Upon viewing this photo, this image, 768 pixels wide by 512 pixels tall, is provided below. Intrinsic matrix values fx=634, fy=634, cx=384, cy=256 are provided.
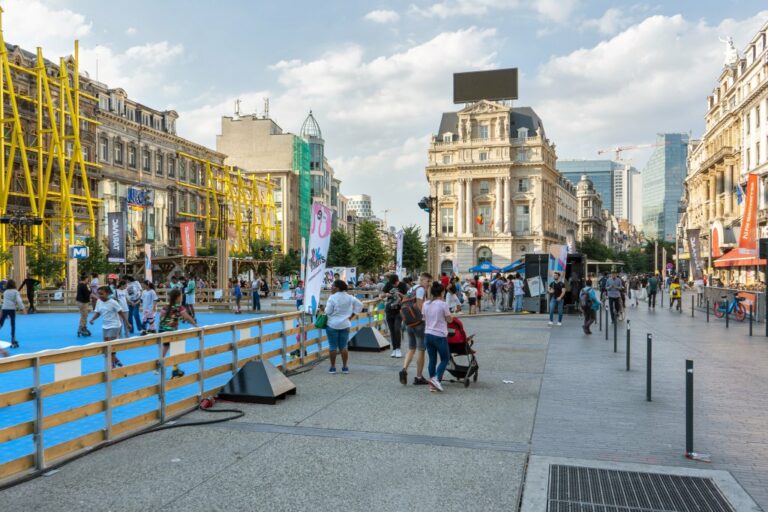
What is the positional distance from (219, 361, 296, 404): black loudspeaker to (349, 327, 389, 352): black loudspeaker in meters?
5.63

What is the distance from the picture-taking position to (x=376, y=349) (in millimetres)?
14383

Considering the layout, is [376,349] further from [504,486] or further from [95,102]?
[95,102]

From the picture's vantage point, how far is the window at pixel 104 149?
48.6 m

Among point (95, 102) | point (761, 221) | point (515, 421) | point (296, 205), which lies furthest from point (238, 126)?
point (515, 421)

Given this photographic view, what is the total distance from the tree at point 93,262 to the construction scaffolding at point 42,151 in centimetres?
130

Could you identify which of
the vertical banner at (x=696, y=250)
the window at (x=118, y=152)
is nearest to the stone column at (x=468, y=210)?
the window at (x=118, y=152)

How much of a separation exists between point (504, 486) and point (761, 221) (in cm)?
4788

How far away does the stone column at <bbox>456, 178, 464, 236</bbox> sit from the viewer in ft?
260

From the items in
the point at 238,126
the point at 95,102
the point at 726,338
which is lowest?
the point at 726,338

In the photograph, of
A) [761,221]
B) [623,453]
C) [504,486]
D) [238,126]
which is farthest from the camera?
[238,126]

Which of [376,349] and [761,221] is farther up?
[761,221]

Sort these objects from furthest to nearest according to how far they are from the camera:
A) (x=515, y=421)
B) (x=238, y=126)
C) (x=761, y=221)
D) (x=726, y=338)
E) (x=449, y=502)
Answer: (x=238, y=126)
(x=761, y=221)
(x=726, y=338)
(x=515, y=421)
(x=449, y=502)

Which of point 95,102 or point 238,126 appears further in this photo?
point 238,126

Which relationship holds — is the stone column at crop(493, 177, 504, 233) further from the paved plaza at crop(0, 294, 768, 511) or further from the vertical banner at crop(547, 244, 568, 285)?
the paved plaza at crop(0, 294, 768, 511)
